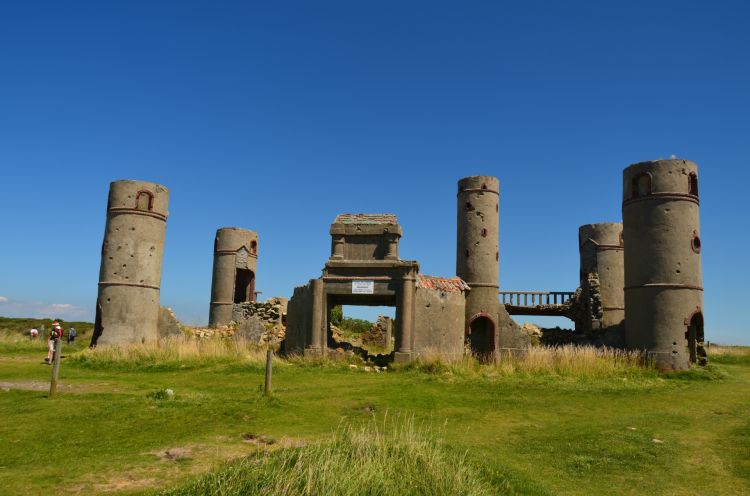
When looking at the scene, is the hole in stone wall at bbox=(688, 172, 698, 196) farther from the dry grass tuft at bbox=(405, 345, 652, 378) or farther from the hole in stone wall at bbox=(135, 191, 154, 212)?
the hole in stone wall at bbox=(135, 191, 154, 212)

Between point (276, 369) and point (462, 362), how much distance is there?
5.61m

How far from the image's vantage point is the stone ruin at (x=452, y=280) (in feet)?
61.3

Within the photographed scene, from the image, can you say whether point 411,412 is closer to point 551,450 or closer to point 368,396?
point 368,396

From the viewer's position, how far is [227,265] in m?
32.8

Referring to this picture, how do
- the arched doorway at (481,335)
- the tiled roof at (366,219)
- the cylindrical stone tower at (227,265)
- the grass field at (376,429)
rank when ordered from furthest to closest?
the cylindrical stone tower at (227,265)
the arched doorway at (481,335)
the tiled roof at (366,219)
the grass field at (376,429)

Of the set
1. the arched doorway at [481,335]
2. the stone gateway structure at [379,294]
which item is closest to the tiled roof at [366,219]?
the stone gateway structure at [379,294]

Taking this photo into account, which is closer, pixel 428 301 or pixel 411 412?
pixel 411 412

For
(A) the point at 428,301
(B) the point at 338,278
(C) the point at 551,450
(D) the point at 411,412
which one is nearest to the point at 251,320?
(B) the point at 338,278

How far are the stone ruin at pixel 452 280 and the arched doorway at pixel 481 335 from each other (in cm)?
5

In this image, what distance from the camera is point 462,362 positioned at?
55.9ft

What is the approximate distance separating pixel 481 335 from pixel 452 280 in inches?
176

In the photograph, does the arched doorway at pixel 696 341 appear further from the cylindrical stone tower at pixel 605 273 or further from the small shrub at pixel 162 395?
the small shrub at pixel 162 395

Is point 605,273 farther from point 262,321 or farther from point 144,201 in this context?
point 144,201

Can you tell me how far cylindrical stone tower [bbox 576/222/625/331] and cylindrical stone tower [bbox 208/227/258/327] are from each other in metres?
19.3
